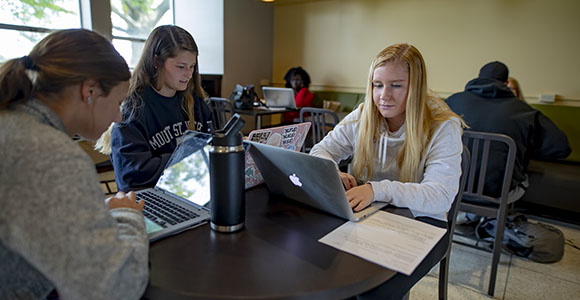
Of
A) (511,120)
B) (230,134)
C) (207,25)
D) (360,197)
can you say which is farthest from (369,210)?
(207,25)

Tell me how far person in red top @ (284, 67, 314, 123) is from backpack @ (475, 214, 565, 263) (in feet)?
9.58

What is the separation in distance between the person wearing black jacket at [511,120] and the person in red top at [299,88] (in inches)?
97.0

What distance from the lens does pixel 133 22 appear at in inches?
161

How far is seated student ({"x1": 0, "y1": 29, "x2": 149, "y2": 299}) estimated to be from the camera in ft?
1.56

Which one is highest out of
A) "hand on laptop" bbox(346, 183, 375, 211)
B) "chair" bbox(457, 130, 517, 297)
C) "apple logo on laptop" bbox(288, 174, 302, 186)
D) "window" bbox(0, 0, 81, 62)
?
"window" bbox(0, 0, 81, 62)

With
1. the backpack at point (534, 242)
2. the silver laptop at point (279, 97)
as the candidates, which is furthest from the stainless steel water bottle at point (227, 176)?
the silver laptop at point (279, 97)

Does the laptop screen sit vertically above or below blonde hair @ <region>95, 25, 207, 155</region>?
below

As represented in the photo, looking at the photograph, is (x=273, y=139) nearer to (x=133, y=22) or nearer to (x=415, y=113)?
(x=415, y=113)

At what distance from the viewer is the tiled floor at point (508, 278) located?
175 cm

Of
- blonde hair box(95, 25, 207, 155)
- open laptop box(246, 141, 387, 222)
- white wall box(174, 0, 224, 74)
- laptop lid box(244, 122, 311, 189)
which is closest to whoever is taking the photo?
open laptop box(246, 141, 387, 222)

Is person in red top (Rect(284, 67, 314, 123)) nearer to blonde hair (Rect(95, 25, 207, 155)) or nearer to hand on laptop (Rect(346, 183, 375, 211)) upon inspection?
blonde hair (Rect(95, 25, 207, 155))

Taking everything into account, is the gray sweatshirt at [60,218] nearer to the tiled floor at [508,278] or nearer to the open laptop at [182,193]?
the open laptop at [182,193]

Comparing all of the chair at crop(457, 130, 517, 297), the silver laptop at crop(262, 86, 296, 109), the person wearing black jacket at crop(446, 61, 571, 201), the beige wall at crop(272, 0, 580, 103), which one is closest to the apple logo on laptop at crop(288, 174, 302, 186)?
the chair at crop(457, 130, 517, 297)

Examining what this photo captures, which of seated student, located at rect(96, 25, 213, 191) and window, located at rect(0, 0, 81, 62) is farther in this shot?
window, located at rect(0, 0, 81, 62)
